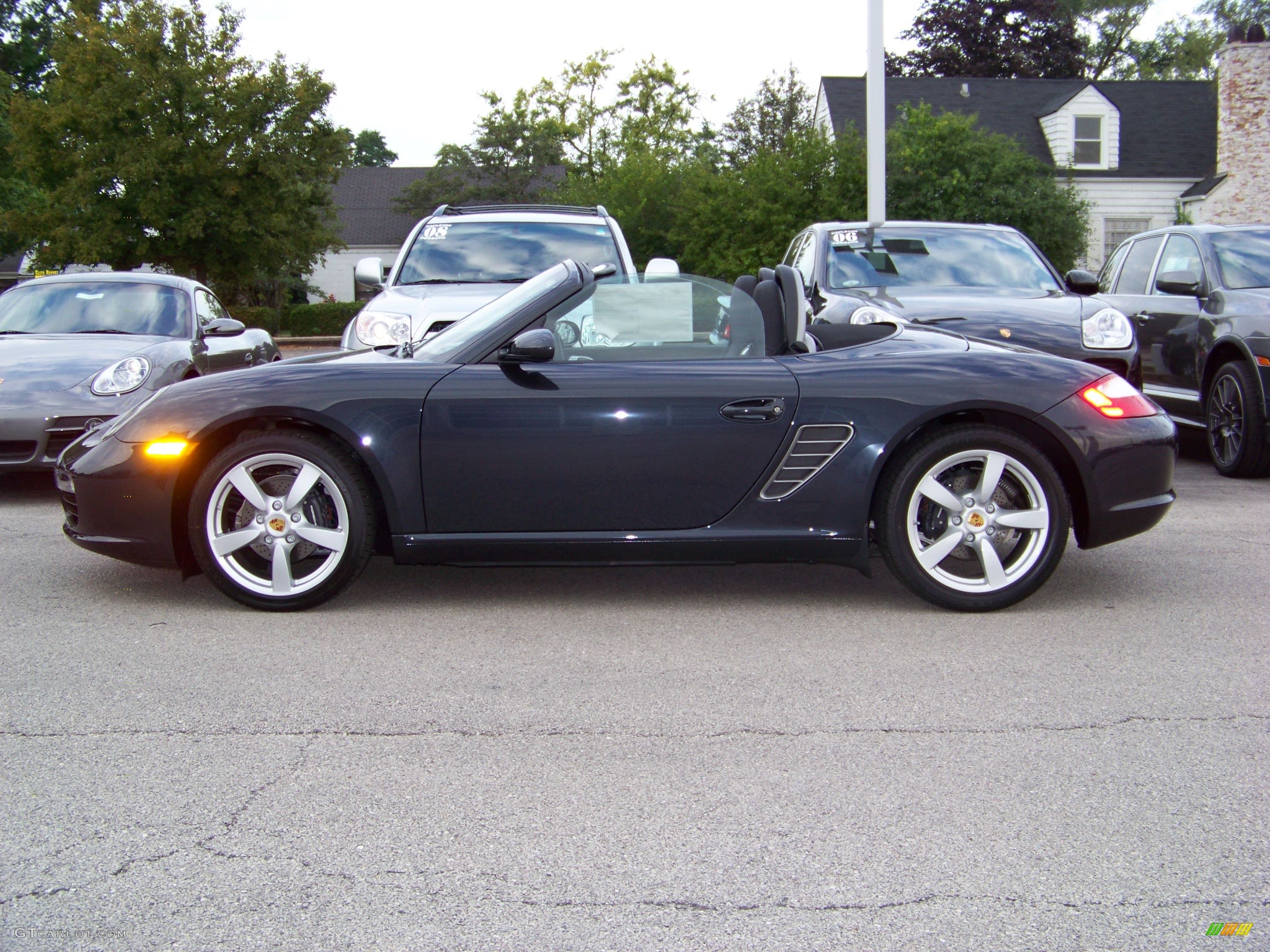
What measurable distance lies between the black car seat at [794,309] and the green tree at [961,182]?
20114mm

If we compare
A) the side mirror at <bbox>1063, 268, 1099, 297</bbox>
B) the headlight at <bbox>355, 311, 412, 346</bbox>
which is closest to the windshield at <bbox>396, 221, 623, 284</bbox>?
the headlight at <bbox>355, 311, 412, 346</bbox>

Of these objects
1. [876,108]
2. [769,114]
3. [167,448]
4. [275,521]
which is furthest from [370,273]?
[769,114]

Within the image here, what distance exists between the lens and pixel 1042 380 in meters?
4.86

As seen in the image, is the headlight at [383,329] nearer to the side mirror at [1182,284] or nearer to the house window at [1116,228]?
the side mirror at [1182,284]

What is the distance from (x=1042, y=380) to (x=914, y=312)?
12.0ft

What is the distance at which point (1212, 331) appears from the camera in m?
8.72

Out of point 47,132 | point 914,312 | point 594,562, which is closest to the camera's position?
point 594,562

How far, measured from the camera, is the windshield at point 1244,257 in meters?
8.92

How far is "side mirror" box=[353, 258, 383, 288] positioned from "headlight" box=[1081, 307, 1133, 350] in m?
4.85

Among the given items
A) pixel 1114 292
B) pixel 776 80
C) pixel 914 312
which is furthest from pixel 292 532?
pixel 776 80

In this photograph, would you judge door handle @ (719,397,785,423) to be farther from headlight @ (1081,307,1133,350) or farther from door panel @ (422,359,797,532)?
headlight @ (1081,307,1133,350)

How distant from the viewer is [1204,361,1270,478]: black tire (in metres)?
8.13

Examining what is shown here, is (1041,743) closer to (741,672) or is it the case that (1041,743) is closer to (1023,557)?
(741,672)

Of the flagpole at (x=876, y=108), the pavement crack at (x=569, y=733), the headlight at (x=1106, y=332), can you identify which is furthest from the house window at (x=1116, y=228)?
the pavement crack at (x=569, y=733)
